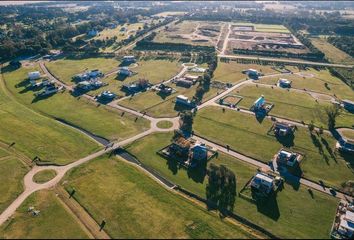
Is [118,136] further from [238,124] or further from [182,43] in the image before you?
[182,43]

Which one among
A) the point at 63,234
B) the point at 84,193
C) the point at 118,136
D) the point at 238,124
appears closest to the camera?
the point at 63,234

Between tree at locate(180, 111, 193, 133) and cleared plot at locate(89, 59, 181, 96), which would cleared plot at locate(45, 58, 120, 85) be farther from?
tree at locate(180, 111, 193, 133)

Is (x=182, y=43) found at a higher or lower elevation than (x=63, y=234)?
lower

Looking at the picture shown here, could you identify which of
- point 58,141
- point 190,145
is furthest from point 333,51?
point 58,141

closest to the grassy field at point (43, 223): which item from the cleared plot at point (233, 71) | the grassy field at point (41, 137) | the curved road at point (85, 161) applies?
the curved road at point (85, 161)

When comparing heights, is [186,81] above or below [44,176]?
below

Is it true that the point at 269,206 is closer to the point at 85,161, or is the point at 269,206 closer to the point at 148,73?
the point at 85,161

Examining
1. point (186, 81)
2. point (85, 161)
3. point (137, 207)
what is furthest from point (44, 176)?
point (186, 81)
